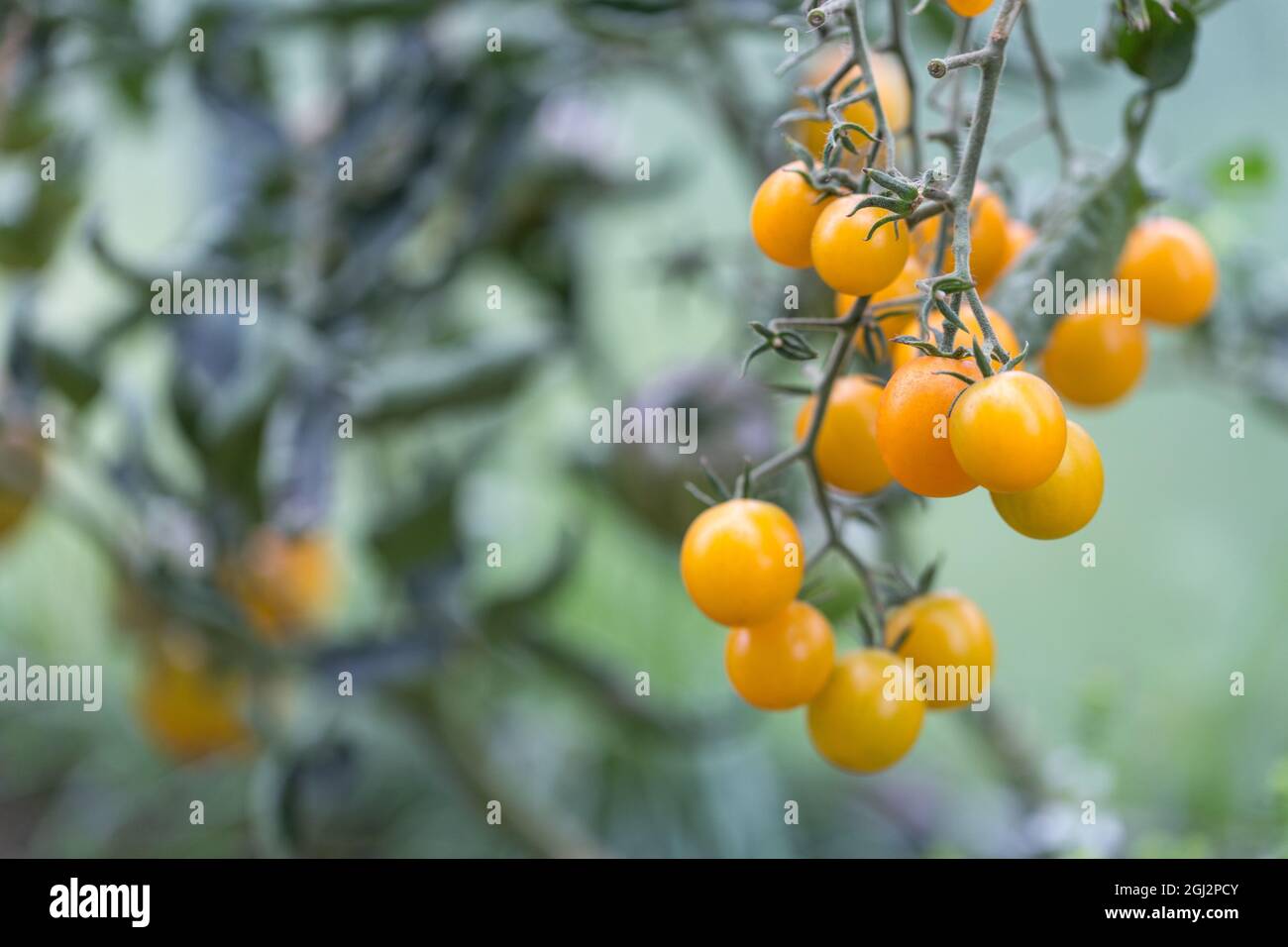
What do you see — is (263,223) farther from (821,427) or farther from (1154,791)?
(1154,791)

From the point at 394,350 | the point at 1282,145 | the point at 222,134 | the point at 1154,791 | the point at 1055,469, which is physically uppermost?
the point at 1282,145

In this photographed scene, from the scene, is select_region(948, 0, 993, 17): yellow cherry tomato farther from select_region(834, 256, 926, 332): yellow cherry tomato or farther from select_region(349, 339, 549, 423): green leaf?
select_region(349, 339, 549, 423): green leaf

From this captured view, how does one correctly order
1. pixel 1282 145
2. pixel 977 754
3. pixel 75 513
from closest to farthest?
pixel 75 513 < pixel 977 754 < pixel 1282 145

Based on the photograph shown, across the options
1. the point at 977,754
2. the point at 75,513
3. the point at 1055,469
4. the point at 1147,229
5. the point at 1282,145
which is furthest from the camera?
the point at 1282,145

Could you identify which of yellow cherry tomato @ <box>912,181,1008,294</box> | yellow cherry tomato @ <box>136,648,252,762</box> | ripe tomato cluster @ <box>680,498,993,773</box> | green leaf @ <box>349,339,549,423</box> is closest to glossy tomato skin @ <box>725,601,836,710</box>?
ripe tomato cluster @ <box>680,498,993,773</box>

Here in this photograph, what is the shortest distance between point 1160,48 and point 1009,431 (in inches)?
5.4

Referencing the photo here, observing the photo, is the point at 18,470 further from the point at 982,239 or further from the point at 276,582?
the point at 982,239

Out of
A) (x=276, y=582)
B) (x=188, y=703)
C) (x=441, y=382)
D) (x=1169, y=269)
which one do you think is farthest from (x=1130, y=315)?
(x=188, y=703)

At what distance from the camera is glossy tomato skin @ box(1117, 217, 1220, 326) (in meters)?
0.36

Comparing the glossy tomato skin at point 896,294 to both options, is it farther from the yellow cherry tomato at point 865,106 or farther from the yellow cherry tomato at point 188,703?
the yellow cherry tomato at point 188,703

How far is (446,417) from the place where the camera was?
618 millimetres

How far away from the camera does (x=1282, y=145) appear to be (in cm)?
122

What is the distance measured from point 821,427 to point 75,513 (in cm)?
49

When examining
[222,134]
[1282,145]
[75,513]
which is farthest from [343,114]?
[1282,145]
